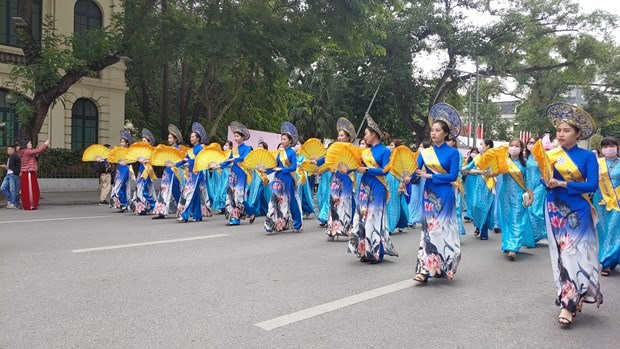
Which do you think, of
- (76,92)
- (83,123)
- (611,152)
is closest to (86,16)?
(76,92)

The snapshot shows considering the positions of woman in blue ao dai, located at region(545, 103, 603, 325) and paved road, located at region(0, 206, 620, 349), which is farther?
woman in blue ao dai, located at region(545, 103, 603, 325)

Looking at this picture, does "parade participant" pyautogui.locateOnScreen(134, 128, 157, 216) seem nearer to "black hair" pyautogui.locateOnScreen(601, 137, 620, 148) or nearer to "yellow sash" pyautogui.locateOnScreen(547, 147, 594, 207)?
"black hair" pyautogui.locateOnScreen(601, 137, 620, 148)

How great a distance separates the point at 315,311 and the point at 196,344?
1.19 meters

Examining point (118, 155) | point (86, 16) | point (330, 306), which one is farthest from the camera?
point (86, 16)

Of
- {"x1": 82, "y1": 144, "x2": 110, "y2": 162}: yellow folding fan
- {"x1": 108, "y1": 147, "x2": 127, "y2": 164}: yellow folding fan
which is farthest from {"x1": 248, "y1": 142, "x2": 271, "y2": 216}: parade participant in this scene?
{"x1": 82, "y1": 144, "x2": 110, "y2": 162}: yellow folding fan

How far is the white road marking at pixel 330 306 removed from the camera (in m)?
4.27

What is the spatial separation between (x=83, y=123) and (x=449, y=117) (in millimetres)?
19118

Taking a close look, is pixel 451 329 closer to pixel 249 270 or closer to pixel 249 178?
pixel 249 270

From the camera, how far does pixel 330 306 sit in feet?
15.7

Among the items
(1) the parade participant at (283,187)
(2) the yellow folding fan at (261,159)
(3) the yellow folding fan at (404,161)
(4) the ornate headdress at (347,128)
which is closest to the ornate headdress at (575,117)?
(3) the yellow folding fan at (404,161)

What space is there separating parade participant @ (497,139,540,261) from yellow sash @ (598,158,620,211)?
0.99m

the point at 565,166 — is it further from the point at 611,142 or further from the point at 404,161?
the point at 611,142

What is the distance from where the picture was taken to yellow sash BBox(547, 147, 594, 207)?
4574 mm

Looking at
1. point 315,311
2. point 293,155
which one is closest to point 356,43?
point 293,155
